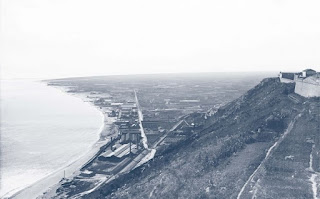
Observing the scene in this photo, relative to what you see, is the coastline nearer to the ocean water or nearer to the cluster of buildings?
the ocean water

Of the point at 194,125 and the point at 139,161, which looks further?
the point at 194,125

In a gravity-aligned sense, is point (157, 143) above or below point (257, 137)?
below

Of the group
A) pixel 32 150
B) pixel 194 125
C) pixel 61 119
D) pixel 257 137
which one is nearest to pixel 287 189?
pixel 257 137

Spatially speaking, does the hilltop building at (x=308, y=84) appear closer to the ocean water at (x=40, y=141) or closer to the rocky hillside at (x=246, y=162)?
the rocky hillside at (x=246, y=162)

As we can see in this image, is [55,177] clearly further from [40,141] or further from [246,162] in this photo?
[246,162]

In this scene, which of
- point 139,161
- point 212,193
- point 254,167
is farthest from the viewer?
point 139,161

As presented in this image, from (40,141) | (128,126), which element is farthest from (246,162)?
(40,141)

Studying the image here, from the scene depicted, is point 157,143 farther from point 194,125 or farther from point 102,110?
point 102,110
